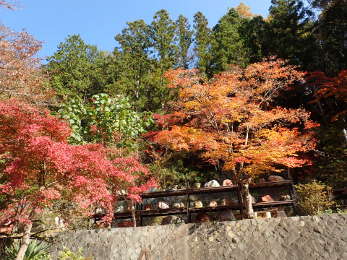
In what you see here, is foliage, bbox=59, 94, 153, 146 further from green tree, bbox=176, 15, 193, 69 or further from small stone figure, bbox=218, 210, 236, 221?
green tree, bbox=176, 15, 193, 69

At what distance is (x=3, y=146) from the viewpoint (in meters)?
5.71

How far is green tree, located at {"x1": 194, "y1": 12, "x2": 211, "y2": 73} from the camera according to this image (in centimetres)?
1720

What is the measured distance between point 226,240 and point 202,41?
588 inches

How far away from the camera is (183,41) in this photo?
19.5m

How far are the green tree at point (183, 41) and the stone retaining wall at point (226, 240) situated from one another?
1405 cm

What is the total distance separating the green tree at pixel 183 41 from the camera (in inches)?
755

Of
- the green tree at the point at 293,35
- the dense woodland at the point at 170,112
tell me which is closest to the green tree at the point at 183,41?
the dense woodland at the point at 170,112

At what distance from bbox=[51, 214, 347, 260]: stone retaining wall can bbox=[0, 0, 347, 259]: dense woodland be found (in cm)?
74

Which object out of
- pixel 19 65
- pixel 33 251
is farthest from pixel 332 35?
pixel 33 251

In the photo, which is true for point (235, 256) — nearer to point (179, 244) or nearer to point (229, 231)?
point (229, 231)

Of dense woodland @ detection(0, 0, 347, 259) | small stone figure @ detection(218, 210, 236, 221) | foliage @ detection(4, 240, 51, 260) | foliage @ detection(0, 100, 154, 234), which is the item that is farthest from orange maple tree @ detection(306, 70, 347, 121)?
foliage @ detection(4, 240, 51, 260)

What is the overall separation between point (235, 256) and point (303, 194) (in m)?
4.22

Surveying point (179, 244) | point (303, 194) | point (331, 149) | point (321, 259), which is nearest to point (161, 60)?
point (331, 149)

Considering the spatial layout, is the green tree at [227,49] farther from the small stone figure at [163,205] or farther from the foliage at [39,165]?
the foliage at [39,165]
